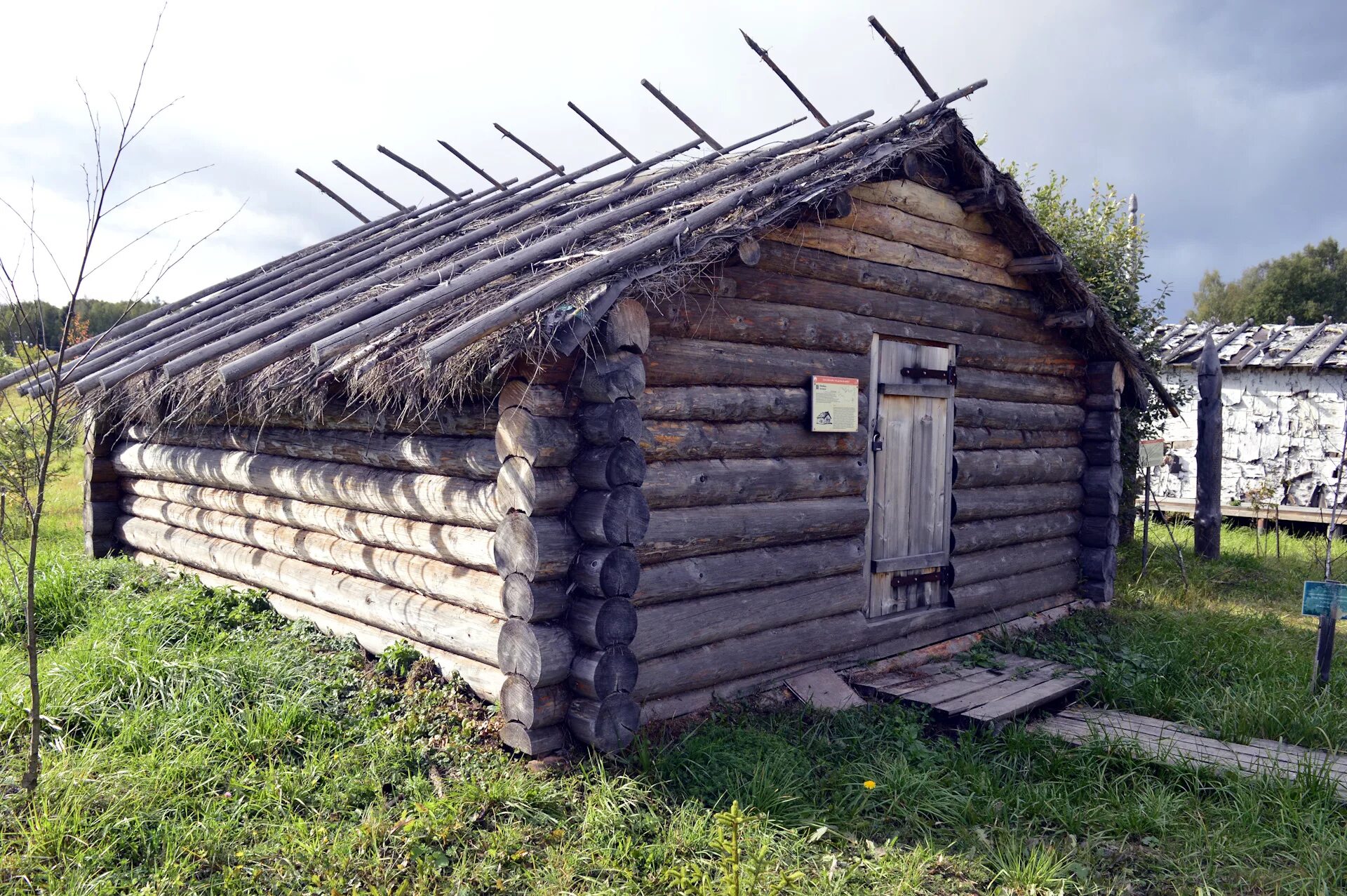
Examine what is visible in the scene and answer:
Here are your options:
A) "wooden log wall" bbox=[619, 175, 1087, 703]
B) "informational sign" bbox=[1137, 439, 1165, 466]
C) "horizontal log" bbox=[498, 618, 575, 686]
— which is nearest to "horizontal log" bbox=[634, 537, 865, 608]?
"wooden log wall" bbox=[619, 175, 1087, 703]

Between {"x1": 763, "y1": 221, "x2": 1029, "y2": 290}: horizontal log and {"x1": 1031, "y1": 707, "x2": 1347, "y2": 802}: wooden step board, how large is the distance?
3.54m

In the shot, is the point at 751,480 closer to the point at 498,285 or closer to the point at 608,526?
the point at 608,526

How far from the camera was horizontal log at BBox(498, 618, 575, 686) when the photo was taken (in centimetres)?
484

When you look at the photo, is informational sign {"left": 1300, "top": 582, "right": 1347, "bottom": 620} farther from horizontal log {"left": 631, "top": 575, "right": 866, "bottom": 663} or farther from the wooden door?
horizontal log {"left": 631, "top": 575, "right": 866, "bottom": 663}

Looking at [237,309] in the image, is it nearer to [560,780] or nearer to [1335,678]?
[560,780]

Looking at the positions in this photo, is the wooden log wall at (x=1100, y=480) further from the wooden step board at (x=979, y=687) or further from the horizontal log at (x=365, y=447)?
the horizontal log at (x=365, y=447)

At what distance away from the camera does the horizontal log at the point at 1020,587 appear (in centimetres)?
786

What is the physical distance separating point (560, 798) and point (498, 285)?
291 centimetres

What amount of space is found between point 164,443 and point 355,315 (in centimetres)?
447

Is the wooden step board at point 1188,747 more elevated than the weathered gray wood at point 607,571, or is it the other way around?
the weathered gray wood at point 607,571

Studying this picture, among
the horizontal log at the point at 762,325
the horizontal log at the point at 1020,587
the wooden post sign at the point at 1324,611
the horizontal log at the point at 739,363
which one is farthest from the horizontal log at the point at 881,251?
the wooden post sign at the point at 1324,611

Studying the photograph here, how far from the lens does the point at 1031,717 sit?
6289 millimetres

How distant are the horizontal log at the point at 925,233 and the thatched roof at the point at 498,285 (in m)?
0.21

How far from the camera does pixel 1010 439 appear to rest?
8453mm
